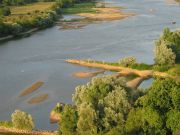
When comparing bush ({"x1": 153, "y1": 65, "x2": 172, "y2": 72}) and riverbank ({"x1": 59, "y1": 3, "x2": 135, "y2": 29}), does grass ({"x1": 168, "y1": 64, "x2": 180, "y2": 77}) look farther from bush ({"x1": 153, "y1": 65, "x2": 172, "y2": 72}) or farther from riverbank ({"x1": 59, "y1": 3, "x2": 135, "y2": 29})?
riverbank ({"x1": 59, "y1": 3, "x2": 135, "y2": 29})

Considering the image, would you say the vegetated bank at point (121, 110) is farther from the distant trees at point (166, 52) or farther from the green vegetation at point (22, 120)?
the distant trees at point (166, 52)

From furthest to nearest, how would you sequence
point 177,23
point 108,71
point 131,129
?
point 177,23 < point 108,71 < point 131,129

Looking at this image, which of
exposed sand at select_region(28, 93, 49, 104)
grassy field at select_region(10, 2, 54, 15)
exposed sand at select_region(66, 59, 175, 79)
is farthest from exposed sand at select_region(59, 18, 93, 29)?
exposed sand at select_region(28, 93, 49, 104)

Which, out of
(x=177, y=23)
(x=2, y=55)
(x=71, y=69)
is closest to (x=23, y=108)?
(x=71, y=69)

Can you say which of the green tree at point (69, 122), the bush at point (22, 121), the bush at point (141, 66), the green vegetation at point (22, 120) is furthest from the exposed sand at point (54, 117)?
the bush at point (141, 66)

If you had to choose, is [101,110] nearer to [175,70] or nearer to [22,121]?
[22,121]

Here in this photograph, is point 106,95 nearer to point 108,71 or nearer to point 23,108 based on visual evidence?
point 23,108
